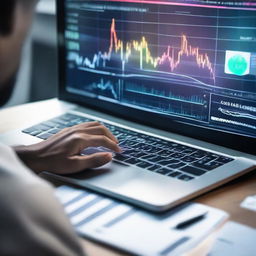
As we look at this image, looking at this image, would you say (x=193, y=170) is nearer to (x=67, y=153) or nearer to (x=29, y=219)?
(x=67, y=153)

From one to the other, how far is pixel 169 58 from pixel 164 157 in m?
0.25

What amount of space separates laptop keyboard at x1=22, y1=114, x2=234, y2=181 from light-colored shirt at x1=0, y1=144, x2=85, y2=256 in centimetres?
35

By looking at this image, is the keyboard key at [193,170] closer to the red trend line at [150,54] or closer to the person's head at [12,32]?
the red trend line at [150,54]

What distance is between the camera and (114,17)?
51.6 inches

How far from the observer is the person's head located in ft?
2.13

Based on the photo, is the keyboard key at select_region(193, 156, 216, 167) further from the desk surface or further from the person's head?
the person's head

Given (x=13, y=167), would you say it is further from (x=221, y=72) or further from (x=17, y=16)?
(x=221, y=72)

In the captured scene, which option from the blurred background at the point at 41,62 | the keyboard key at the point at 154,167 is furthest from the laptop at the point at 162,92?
the blurred background at the point at 41,62

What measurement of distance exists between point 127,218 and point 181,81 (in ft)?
1.40

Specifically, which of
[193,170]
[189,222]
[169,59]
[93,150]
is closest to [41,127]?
[93,150]

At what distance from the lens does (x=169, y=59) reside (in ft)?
3.96

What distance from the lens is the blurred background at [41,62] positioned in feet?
6.38

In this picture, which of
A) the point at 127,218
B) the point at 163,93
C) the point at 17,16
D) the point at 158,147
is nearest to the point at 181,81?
the point at 163,93

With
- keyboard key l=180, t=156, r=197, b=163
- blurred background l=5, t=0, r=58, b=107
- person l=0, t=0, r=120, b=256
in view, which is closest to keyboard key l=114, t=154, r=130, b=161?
keyboard key l=180, t=156, r=197, b=163
